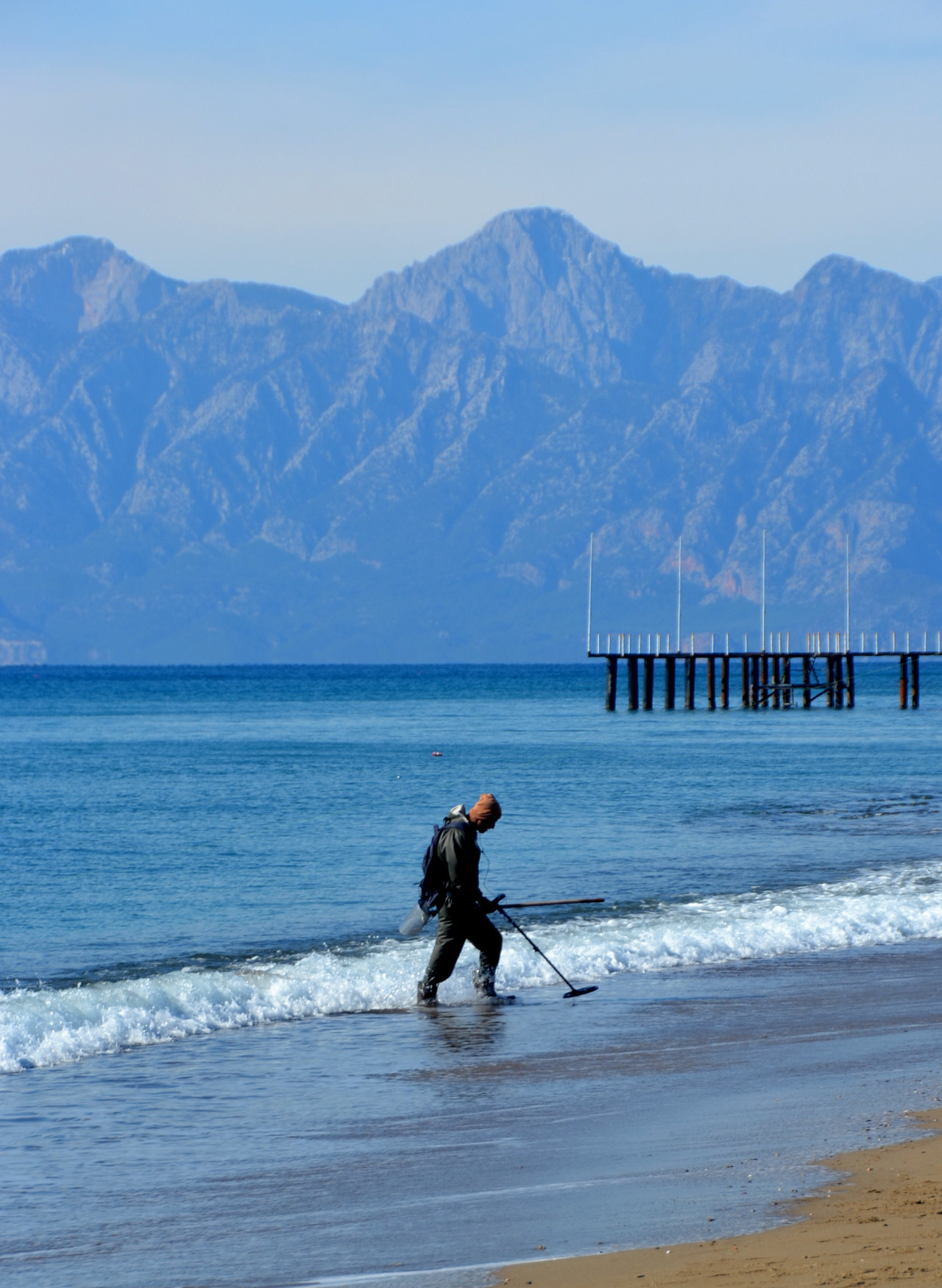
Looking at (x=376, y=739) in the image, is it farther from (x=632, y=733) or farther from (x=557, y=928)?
(x=557, y=928)

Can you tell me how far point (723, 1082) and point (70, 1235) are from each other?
422 cm

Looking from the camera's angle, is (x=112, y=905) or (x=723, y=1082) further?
(x=112, y=905)

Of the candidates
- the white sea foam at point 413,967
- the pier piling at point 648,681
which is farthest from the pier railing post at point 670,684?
the white sea foam at point 413,967

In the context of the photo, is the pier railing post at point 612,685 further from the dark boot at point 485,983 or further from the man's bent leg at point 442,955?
the man's bent leg at point 442,955

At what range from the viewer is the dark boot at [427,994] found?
1295cm

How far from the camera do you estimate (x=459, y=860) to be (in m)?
12.5

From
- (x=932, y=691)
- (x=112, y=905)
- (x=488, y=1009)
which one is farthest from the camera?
(x=932, y=691)

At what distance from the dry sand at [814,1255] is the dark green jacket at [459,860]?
18.2 feet

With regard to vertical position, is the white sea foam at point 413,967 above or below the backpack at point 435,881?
below

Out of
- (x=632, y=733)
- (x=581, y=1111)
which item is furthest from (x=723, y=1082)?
(x=632, y=733)

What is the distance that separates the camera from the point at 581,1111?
30.0 ft

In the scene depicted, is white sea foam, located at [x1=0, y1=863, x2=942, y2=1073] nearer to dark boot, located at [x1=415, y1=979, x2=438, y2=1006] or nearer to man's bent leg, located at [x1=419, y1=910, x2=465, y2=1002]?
dark boot, located at [x1=415, y1=979, x2=438, y2=1006]

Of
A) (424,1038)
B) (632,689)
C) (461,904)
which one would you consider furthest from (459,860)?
(632,689)

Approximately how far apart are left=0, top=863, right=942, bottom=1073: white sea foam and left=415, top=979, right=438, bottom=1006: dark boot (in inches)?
8.9
